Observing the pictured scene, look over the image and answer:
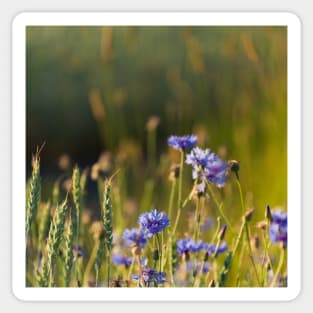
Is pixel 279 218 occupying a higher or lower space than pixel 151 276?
higher

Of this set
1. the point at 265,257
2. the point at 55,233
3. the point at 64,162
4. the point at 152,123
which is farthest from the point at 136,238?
the point at 152,123

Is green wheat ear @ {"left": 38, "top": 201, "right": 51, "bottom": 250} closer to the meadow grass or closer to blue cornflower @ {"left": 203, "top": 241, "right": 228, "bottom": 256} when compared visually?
the meadow grass

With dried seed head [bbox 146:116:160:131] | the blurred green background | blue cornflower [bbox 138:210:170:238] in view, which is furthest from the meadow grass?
dried seed head [bbox 146:116:160:131]

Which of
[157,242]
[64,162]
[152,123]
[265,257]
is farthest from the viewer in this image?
[152,123]

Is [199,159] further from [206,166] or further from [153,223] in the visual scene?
[153,223]
